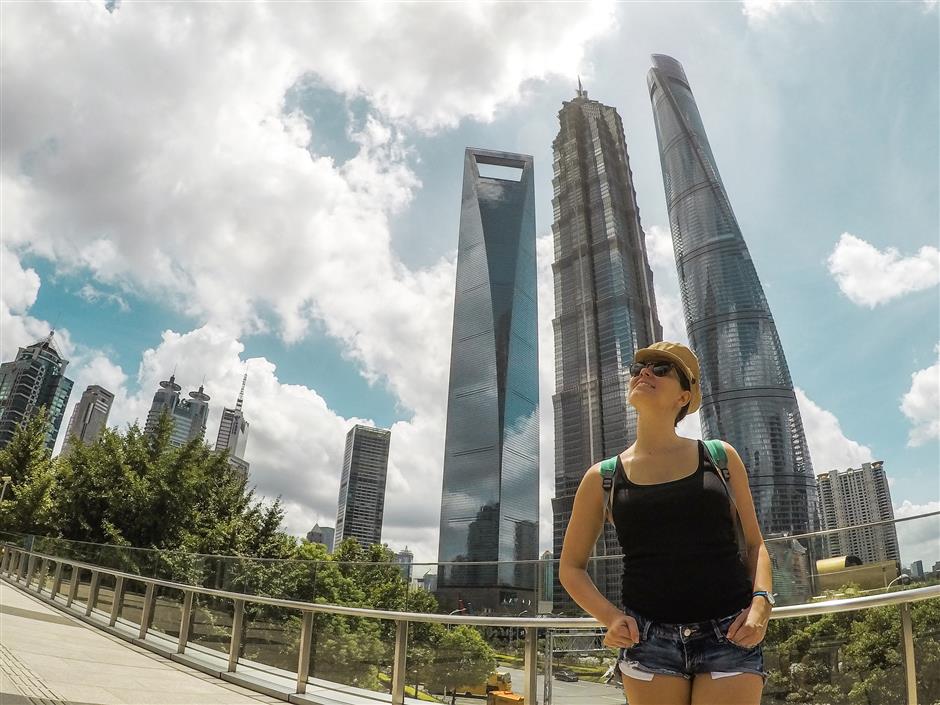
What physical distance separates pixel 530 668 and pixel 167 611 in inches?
230

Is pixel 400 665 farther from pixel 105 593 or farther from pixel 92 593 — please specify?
pixel 92 593

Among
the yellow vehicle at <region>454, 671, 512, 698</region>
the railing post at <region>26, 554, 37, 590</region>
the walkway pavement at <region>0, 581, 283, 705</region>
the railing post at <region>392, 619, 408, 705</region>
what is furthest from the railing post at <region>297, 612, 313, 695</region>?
the railing post at <region>26, 554, 37, 590</region>

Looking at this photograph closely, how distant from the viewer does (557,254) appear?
148500 mm

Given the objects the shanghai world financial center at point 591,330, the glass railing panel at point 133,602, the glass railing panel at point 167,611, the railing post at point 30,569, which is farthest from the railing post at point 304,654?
the shanghai world financial center at point 591,330

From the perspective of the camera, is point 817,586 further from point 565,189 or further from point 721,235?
point 565,189

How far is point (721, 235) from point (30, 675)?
10800 centimetres

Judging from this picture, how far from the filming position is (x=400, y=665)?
176 inches

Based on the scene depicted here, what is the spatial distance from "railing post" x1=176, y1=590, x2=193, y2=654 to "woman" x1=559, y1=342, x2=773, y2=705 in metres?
6.76

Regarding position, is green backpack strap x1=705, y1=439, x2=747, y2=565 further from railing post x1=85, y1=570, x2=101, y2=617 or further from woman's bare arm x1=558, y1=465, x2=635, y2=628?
railing post x1=85, y1=570, x2=101, y2=617

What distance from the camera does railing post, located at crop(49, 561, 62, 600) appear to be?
11050mm

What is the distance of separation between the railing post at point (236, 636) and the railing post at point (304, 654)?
113 cm

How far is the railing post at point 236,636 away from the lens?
5.86 metres

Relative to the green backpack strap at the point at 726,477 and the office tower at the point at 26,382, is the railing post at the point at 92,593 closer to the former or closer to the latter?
the green backpack strap at the point at 726,477

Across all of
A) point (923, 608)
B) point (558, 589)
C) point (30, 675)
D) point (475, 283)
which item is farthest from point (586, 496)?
point (475, 283)
